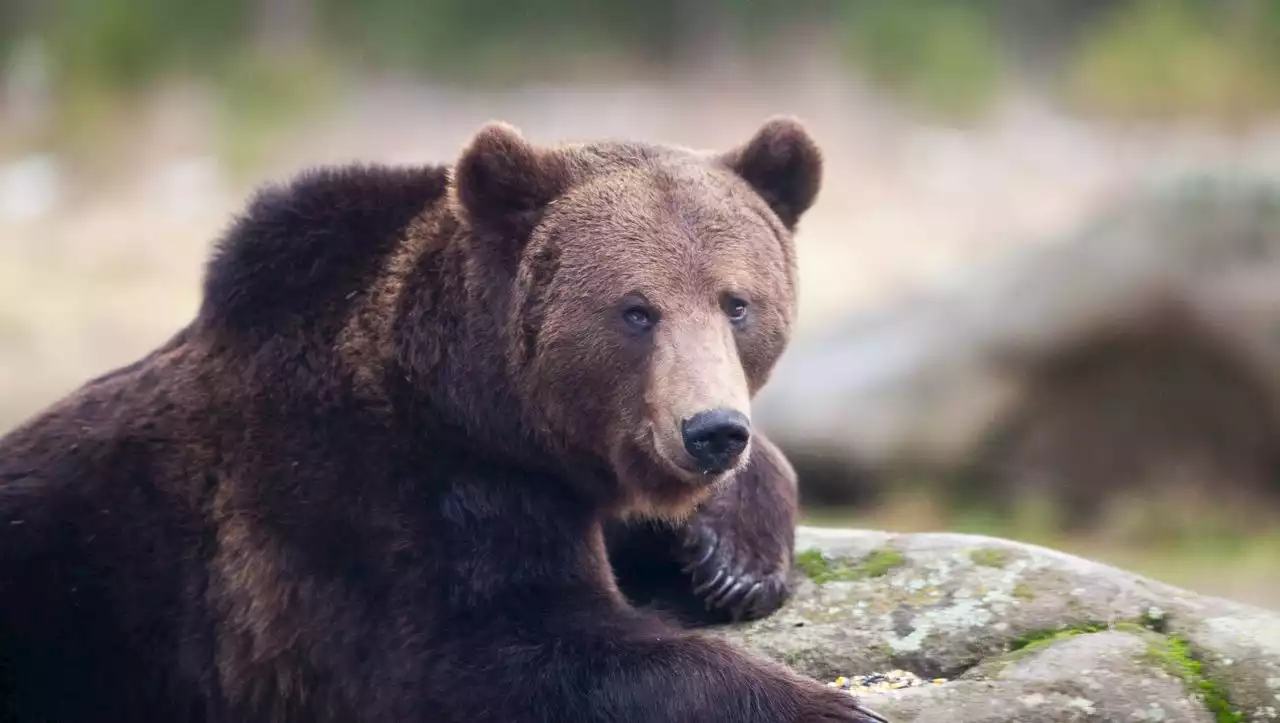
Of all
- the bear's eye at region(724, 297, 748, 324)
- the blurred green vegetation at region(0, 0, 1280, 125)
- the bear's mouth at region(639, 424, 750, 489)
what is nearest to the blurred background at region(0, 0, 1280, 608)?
the blurred green vegetation at region(0, 0, 1280, 125)

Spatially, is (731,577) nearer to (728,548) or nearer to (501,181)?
(728,548)

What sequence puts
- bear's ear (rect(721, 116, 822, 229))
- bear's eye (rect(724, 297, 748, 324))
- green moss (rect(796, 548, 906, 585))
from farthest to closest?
green moss (rect(796, 548, 906, 585)) → bear's ear (rect(721, 116, 822, 229)) → bear's eye (rect(724, 297, 748, 324))

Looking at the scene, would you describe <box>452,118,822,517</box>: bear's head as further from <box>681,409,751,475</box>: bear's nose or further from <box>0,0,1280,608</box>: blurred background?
<box>0,0,1280,608</box>: blurred background

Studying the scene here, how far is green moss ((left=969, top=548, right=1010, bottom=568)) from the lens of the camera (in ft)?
19.5

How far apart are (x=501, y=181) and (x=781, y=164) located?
114 cm

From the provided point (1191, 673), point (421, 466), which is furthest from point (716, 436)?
point (1191, 673)

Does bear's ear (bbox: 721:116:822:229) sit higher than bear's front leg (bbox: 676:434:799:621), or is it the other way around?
bear's ear (bbox: 721:116:822:229)

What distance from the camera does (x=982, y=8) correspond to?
124 feet

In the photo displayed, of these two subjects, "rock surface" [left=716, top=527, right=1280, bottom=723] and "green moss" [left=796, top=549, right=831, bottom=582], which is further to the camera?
"green moss" [left=796, top=549, right=831, bottom=582]

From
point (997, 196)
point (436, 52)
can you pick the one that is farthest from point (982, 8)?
point (436, 52)

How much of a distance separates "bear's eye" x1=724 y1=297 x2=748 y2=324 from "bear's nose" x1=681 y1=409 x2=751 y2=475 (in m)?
0.58

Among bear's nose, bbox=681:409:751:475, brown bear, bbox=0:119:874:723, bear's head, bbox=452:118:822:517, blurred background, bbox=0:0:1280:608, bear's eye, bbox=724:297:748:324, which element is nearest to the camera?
bear's nose, bbox=681:409:751:475

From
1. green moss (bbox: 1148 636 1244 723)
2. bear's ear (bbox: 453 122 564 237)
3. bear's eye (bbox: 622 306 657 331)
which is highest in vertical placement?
bear's ear (bbox: 453 122 564 237)

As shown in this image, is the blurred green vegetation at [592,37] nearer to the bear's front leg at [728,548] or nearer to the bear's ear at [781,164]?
the bear's ear at [781,164]
